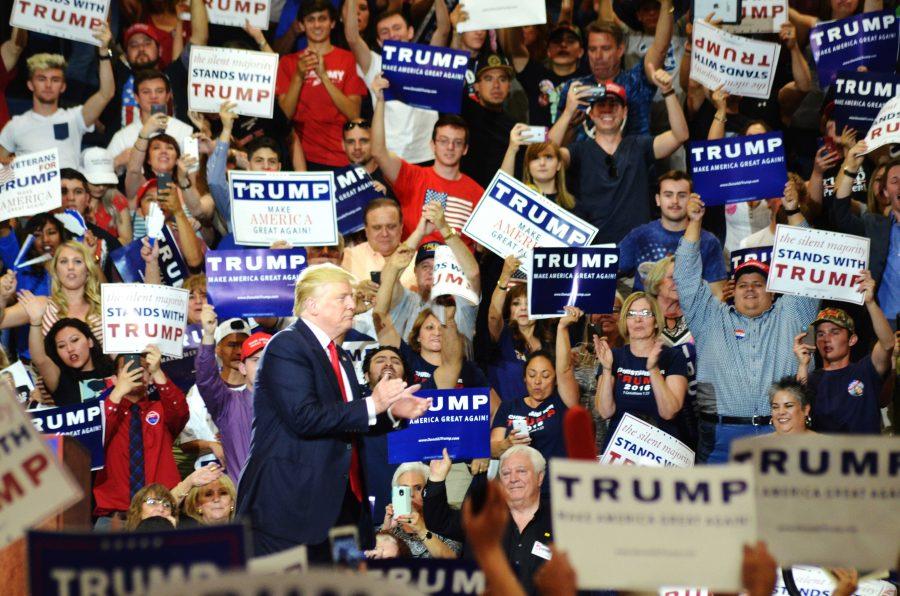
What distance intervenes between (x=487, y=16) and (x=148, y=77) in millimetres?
2181

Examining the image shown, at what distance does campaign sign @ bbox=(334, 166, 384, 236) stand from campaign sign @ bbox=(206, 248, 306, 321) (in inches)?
35.8

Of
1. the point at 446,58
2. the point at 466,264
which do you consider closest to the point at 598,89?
the point at 446,58

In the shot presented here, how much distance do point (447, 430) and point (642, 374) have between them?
1029 mm

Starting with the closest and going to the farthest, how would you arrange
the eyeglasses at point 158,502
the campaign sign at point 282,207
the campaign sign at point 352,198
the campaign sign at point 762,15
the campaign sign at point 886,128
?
1. the eyeglasses at point 158,502
2. the campaign sign at point 282,207
3. the campaign sign at point 886,128
4. the campaign sign at point 352,198
5. the campaign sign at point 762,15

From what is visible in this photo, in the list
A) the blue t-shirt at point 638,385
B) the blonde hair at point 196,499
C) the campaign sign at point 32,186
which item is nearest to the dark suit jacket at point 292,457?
the blonde hair at point 196,499

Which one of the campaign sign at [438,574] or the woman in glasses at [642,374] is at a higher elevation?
the woman in glasses at [642,374]

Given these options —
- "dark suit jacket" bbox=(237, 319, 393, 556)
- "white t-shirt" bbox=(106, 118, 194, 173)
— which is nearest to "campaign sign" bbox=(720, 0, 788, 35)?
"white t-shirt" bbox=(106, 118, 194, 173)

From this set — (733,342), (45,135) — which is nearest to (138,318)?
(45,135)

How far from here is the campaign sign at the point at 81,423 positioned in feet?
23.4

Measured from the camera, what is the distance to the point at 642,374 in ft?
25.0

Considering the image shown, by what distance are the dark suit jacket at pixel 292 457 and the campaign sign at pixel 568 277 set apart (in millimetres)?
2904

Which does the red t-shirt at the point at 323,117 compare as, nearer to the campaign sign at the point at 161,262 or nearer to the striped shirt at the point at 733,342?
the campaign sign at the point at 161,262

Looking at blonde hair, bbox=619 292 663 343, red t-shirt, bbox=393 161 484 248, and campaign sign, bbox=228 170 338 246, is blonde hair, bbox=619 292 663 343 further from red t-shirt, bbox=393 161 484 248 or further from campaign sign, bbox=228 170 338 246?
campaign sign, bbox=228 170 338 246

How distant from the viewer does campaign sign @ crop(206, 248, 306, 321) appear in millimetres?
7926
